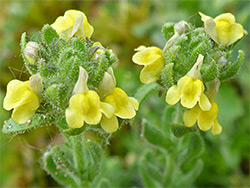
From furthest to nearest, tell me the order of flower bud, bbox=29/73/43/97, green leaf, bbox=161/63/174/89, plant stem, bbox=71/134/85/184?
plant stem, bbox=71/134/85/184 < green leaf, bbox=161/63/174/89 < flower bud, bbox=29/73/43/97

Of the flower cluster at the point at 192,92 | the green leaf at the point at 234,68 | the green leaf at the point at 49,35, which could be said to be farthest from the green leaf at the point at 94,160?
the green leaf at the point at 234,68

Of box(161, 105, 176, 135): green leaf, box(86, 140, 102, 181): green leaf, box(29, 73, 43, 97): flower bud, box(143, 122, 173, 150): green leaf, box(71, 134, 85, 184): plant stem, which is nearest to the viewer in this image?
box(29, 73, 43, 97): flower bud

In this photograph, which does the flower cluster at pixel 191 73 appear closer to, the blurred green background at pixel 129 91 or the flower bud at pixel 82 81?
the flower bud at pixel 82 81

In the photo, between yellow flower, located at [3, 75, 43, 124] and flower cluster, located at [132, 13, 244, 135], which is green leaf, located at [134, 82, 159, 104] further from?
yellow flower, located at [3, 75, 43, 124]

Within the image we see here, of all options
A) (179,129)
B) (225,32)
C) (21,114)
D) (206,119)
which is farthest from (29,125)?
(225,32)

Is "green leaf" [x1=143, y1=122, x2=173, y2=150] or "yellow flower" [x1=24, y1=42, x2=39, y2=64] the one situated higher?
"yellow flower" [x1=24, y1=42, x2=39, y2=64]

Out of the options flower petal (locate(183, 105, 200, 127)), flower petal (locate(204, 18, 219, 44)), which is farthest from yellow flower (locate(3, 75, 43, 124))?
flower petal (locate(204, 18, 219, 44))

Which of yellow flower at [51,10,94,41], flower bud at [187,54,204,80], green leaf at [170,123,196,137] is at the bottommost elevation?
green leaf at [170,123,196,137]
